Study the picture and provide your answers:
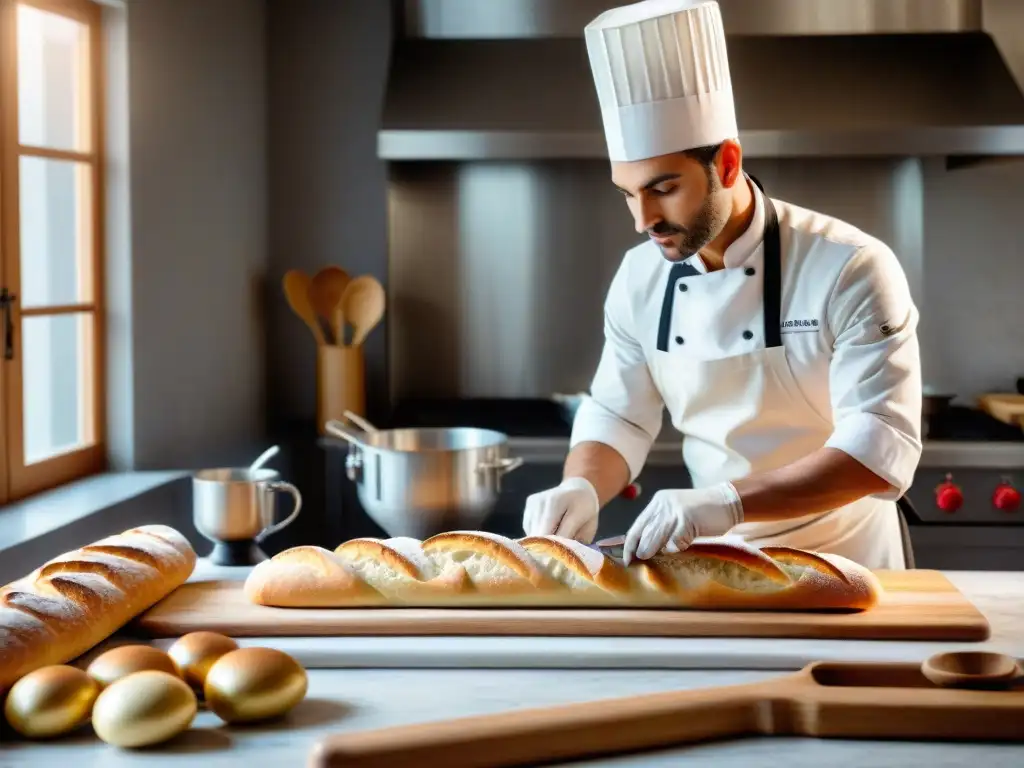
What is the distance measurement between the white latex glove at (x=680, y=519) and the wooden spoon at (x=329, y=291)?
1.89 metres

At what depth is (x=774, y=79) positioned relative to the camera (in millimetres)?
3250

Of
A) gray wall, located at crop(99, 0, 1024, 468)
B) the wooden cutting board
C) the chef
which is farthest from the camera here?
gray wall, located at crop(99, 0, 1024, 468)

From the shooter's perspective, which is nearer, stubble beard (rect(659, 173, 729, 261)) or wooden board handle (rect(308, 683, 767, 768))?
wooden board handle (rect(308, 683, 767, 768))

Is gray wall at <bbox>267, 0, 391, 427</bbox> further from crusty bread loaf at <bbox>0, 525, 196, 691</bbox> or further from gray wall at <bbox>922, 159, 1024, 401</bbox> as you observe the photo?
crusty bread loaf at <bbox>0, 525, 196, 691</bbox>

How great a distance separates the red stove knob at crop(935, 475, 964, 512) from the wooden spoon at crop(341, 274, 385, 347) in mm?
1526

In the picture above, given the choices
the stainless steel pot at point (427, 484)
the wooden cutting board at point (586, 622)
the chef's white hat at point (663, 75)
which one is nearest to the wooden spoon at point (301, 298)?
the stainless steel pot at point (427, 484)

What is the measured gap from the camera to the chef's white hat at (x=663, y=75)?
6.42ft

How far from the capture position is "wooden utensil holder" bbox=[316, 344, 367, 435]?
11.1ft

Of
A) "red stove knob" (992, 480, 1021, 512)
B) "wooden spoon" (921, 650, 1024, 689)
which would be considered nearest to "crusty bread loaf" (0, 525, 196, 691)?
"wooden spoon" (921, 650, 1024, 689)

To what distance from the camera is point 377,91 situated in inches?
139

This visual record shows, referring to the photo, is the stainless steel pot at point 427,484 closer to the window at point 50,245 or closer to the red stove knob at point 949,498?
the window at point 50,245

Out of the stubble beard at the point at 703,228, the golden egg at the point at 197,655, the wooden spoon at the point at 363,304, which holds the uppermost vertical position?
the stubble beard at the point at 703,228

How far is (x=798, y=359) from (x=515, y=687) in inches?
35.8

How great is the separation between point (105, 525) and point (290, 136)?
1.47m
